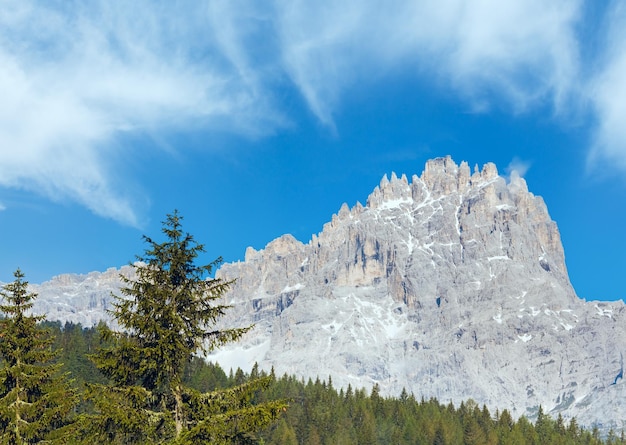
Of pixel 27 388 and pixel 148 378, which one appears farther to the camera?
pixel 27 388

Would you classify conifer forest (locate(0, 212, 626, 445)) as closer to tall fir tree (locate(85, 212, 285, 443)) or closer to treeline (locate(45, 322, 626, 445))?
tall fir tree (locate(85, 212, 285, 443))

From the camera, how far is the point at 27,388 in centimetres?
2525

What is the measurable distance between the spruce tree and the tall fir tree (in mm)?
7451

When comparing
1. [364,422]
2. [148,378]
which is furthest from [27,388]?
[364,422]

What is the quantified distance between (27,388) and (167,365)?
949 cm

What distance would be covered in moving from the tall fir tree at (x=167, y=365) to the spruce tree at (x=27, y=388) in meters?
7.45

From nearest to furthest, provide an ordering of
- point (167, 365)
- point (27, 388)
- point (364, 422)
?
point (167, 365) → point (27, 388) → point (364, 422)

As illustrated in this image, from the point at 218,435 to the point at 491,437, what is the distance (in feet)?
425

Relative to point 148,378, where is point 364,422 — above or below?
above

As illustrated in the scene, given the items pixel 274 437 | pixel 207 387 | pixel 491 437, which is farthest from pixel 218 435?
pixel 491 437

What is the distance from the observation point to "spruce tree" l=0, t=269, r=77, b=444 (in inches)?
964

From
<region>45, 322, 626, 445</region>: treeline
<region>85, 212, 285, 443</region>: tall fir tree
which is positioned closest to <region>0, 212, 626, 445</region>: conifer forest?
<region>85, 212, 285, 443</region>: tall fir tree

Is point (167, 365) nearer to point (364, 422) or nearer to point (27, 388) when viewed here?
point (27, 388)

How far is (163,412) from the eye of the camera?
18.5 meters
